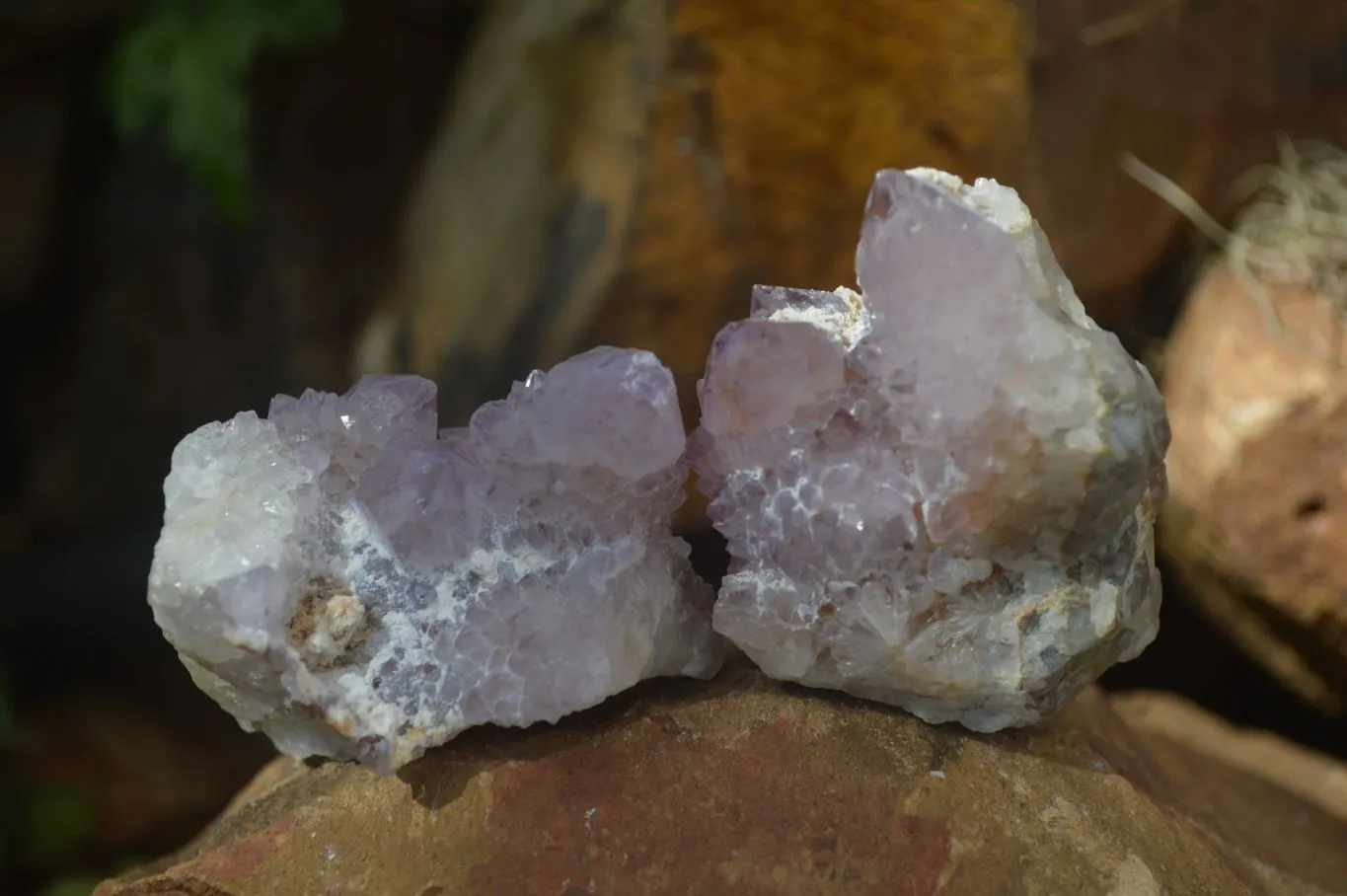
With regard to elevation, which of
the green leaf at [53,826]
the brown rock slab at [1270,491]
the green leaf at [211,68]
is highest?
the green leaf at [211,68]

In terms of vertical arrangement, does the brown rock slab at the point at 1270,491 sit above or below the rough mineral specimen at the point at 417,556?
below

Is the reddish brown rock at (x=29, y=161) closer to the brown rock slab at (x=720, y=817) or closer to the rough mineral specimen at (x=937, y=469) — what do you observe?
the brown rock slab at (x=720, y=817)

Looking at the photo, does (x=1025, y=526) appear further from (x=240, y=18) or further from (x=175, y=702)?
(x=175, y=702)

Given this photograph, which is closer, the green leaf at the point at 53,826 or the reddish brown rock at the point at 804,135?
the reddish brown rock at the point at 804,135

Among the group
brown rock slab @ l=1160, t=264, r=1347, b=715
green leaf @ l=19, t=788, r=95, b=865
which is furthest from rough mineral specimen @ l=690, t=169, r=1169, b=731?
green leaf @ l=19, t=788, r=95, b=865

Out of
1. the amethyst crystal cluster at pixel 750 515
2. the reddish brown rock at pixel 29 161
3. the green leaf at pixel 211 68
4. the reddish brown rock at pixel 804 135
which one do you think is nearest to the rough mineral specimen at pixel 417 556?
the amethyst crystal cluster at pixel 750 515

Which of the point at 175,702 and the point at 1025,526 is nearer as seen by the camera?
the point at 1025,526

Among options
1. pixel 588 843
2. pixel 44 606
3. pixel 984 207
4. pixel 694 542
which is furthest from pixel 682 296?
pixel 44 606

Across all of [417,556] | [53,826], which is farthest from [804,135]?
[53,826]
